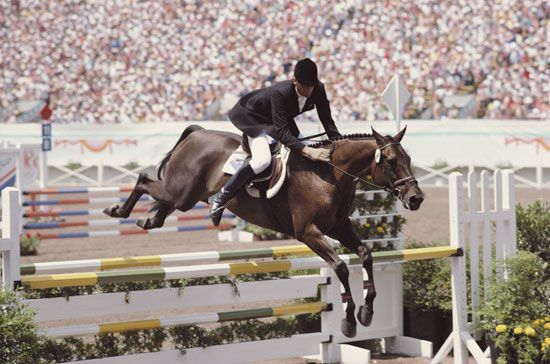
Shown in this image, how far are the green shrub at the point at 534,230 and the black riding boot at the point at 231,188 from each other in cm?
206

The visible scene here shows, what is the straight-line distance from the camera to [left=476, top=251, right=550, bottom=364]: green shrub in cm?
591

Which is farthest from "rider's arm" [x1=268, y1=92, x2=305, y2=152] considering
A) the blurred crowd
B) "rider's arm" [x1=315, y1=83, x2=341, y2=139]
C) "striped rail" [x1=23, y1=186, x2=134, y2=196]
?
the blurred crowd

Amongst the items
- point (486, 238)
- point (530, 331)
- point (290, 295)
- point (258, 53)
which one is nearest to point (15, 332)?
point (290, 295)

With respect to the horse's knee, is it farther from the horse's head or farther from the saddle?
the saddle

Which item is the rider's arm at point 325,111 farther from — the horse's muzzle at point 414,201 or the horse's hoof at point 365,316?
the horse's hoof at point 365,316

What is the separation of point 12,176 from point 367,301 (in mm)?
9106

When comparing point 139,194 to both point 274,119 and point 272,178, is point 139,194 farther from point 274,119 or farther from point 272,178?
point 274,119

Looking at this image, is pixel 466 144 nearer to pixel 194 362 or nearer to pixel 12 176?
pixel 12 176

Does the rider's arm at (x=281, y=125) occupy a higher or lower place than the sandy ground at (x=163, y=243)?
higher

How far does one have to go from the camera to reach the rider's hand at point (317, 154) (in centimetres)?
617

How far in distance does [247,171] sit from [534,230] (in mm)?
2177

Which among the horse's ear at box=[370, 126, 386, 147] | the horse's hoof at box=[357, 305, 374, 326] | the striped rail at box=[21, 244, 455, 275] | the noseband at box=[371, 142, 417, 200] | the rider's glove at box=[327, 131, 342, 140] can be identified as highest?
the rider's glove at box=[327, 131, 342, 140]

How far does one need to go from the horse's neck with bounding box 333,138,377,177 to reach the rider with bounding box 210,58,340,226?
0.09m

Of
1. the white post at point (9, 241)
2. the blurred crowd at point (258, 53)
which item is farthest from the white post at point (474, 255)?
the blurred crowd at point (258, 53)
